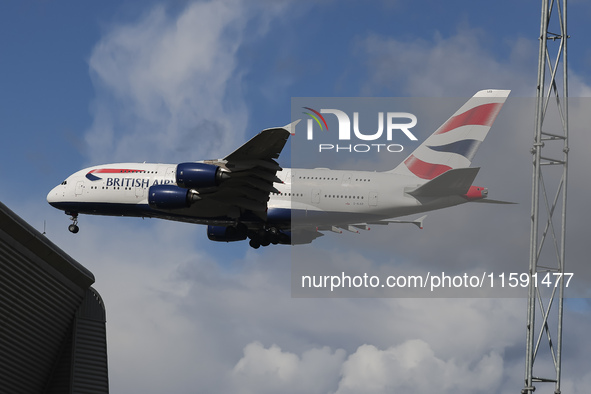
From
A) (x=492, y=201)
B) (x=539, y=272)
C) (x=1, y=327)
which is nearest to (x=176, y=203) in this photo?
(x=1, y=327)

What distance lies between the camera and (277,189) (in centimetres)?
5294

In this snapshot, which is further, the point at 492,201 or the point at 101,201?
the point at 101,201

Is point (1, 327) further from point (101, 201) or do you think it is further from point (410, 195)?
point (410, 195)

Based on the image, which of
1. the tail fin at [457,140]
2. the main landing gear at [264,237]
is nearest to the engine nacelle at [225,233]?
the main landing gear at [264,237]

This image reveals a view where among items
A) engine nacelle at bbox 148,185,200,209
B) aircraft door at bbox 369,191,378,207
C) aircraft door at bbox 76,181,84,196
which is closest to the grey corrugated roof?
engine nacelle at bbox 148,185,200,209

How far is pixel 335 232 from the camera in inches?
2301

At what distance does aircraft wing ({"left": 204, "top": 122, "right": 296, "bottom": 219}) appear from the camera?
45.2m

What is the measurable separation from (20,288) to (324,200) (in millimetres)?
18861

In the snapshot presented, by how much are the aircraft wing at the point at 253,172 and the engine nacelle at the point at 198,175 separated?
33.4 inches

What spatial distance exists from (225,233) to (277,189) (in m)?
5.94

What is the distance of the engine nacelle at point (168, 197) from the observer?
4862 centimetres

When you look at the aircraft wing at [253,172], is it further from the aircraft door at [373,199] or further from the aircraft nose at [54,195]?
the aircraft nose at [54,195]

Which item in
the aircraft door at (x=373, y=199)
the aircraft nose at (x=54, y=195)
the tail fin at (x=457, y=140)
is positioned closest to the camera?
the aircraft door at (x=373, y=199)

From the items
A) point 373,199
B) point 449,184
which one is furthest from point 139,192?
point 449,184
